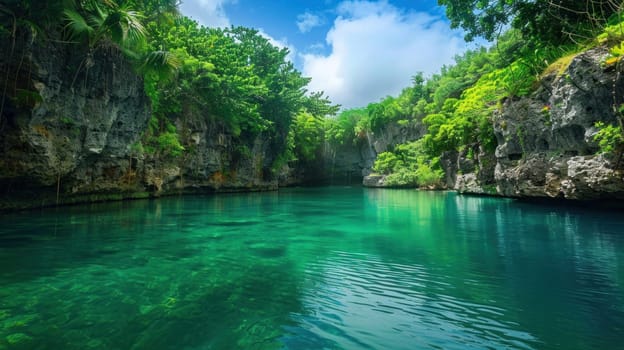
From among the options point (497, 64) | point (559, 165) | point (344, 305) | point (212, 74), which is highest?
point (497, 64)

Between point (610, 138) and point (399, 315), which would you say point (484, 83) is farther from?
point (399, 315)

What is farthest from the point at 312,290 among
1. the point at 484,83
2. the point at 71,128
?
the point at 484,83

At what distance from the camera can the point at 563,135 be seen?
11570mm

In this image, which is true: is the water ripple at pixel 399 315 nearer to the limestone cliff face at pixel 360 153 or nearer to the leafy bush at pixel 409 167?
the leafy bush at pixel 409 167

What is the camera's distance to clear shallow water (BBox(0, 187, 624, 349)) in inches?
115

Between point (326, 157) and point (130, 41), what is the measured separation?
42.9 m

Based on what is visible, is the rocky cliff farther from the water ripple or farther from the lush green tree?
the water ripple

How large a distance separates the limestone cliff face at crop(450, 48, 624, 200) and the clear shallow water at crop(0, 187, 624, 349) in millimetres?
2744

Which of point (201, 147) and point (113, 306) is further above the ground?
point (201, 147)

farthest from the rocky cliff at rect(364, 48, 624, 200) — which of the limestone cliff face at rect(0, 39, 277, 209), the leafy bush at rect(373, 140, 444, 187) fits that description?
the limestone cliff face at rect(0, 39, 277, 209)

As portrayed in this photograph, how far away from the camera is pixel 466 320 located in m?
3.27

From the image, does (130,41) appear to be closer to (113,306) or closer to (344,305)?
(113,306)

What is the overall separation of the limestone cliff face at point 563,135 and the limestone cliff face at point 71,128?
56.7 ft

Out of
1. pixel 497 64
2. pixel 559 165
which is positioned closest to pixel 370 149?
pixel 497 64
